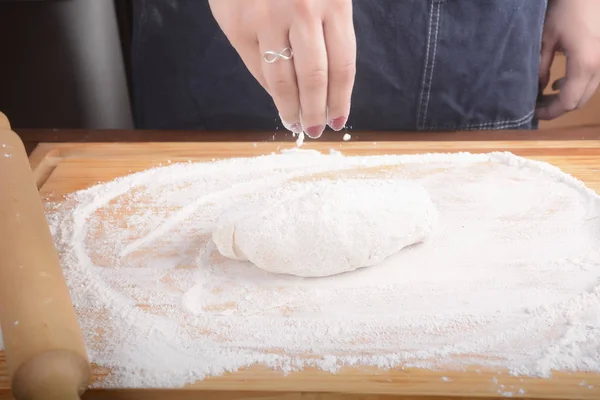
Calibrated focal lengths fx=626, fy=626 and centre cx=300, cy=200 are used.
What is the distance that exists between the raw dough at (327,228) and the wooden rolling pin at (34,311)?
29 cm

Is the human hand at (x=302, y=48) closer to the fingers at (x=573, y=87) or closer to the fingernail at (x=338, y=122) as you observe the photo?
the fingernail at (x=338, y=122)

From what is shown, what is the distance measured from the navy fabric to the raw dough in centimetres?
47

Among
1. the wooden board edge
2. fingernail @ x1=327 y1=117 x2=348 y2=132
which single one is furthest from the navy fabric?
fingernail @ x1=327 y1=117 x2=348 y2=132

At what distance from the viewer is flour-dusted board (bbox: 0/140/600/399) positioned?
765 millimetres

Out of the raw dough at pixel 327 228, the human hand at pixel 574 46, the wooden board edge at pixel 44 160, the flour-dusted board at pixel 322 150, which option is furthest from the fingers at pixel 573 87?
the wooden board edge at pixel 44 160

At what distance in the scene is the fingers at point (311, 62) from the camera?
0.95m

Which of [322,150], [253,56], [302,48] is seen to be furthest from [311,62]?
[322,150]

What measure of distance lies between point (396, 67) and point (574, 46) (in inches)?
17.5

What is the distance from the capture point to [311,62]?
3.14 feet

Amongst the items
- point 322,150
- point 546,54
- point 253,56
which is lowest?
point 322,150

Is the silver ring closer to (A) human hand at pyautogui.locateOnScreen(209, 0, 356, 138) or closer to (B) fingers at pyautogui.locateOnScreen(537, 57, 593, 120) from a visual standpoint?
(A) human hand at pyautogui.locateOnScreen(209, 0, 356, 138)

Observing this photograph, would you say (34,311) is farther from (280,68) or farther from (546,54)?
(546,54)

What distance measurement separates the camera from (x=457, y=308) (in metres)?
0.92

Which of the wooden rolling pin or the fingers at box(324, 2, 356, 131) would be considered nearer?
the wooden rolling pin
